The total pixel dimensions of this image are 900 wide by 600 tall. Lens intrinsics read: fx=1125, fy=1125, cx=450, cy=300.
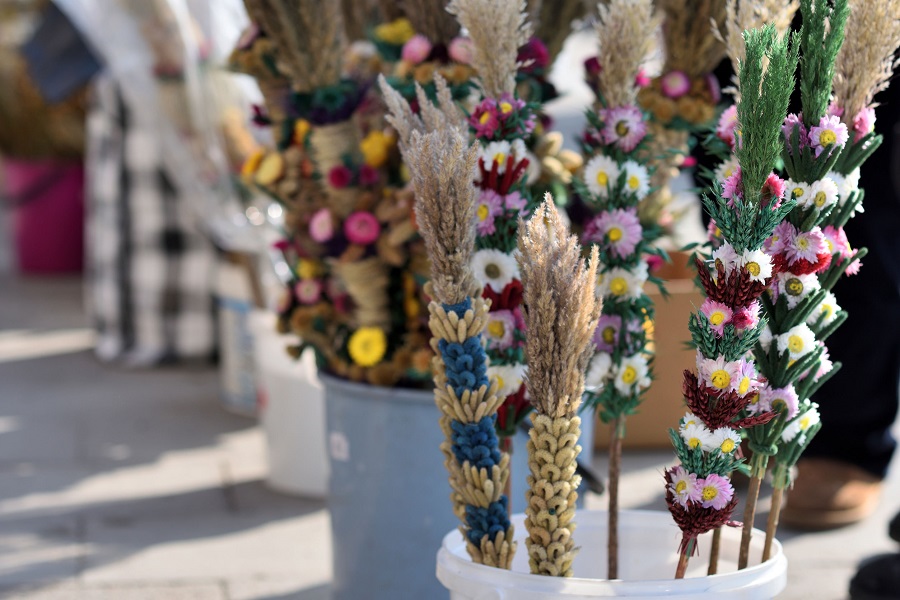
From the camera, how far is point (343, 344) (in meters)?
1.92

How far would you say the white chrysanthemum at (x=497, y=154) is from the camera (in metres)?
1.41

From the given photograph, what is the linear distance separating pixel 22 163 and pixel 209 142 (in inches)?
123

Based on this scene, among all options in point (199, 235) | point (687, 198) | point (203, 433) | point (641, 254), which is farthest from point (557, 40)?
point (199, 235)

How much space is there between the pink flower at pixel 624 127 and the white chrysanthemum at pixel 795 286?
12.9 inches

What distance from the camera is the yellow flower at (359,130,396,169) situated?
184 cm

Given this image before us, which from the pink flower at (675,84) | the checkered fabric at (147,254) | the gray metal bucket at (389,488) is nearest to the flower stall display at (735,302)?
the pink flower at (675,84)

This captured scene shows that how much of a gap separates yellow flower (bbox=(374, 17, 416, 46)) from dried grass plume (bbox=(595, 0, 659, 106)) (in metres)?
0.52

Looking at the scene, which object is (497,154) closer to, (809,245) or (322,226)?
(809,245)

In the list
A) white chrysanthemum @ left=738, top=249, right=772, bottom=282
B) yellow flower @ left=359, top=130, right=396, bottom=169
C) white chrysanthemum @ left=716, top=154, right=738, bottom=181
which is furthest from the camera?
yellow flower @ left=359, top=130, right=396, bottom=169

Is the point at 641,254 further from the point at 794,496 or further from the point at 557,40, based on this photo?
the point at 794,496

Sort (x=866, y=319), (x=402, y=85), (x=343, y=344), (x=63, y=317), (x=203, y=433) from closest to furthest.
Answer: (x=402, y=85), (x=343, y=344), (x=866, y=319), (x=203, y=433), (x=63, y=317)

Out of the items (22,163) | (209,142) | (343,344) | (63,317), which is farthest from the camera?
(22,163)

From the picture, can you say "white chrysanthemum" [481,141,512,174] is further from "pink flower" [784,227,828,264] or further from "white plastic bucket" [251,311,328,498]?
"white plastic bucket" [251,311,328,498]

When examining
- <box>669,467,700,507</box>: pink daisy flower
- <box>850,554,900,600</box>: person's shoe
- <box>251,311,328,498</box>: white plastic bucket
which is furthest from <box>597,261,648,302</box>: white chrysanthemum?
<box>251,311,328,498</box>: white plastic bucket
